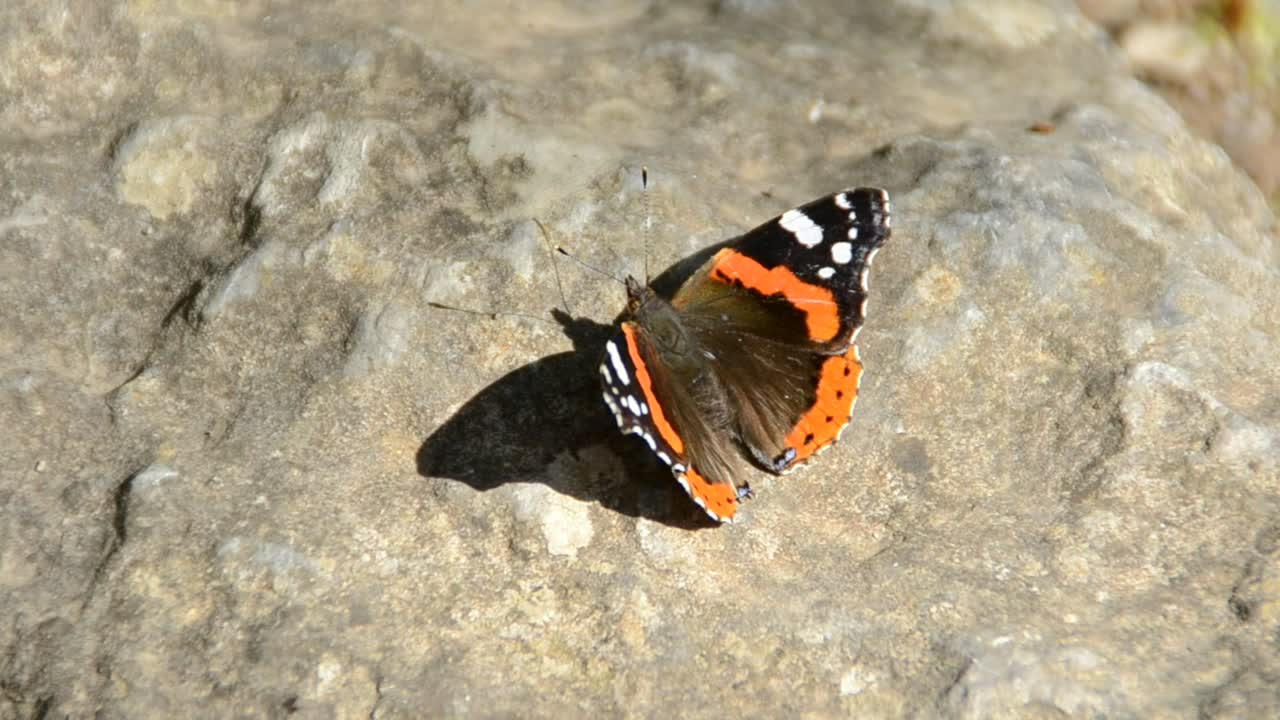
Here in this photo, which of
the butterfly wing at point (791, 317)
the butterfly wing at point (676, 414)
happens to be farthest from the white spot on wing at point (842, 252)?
the butterfly wing at point (676, 414)

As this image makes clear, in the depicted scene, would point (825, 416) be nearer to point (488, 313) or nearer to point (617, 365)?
point (617, 365)

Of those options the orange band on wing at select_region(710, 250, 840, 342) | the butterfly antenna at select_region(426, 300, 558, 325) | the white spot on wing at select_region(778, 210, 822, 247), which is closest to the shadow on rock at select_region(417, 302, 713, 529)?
the butterfly antenna at select_region(426, 300, 558, 325)

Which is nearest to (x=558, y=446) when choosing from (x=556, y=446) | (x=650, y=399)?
(x=556, y=446)

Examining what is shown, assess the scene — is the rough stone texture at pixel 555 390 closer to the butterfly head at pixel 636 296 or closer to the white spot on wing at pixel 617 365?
the butterfly head at pixel 636 296

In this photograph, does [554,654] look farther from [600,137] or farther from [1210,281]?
[1210,281]

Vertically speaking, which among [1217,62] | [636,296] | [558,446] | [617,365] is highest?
[617,365]

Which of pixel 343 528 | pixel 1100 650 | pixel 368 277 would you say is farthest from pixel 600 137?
pixel 1100 650

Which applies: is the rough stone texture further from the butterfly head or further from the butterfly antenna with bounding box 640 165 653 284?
the butterfly head
